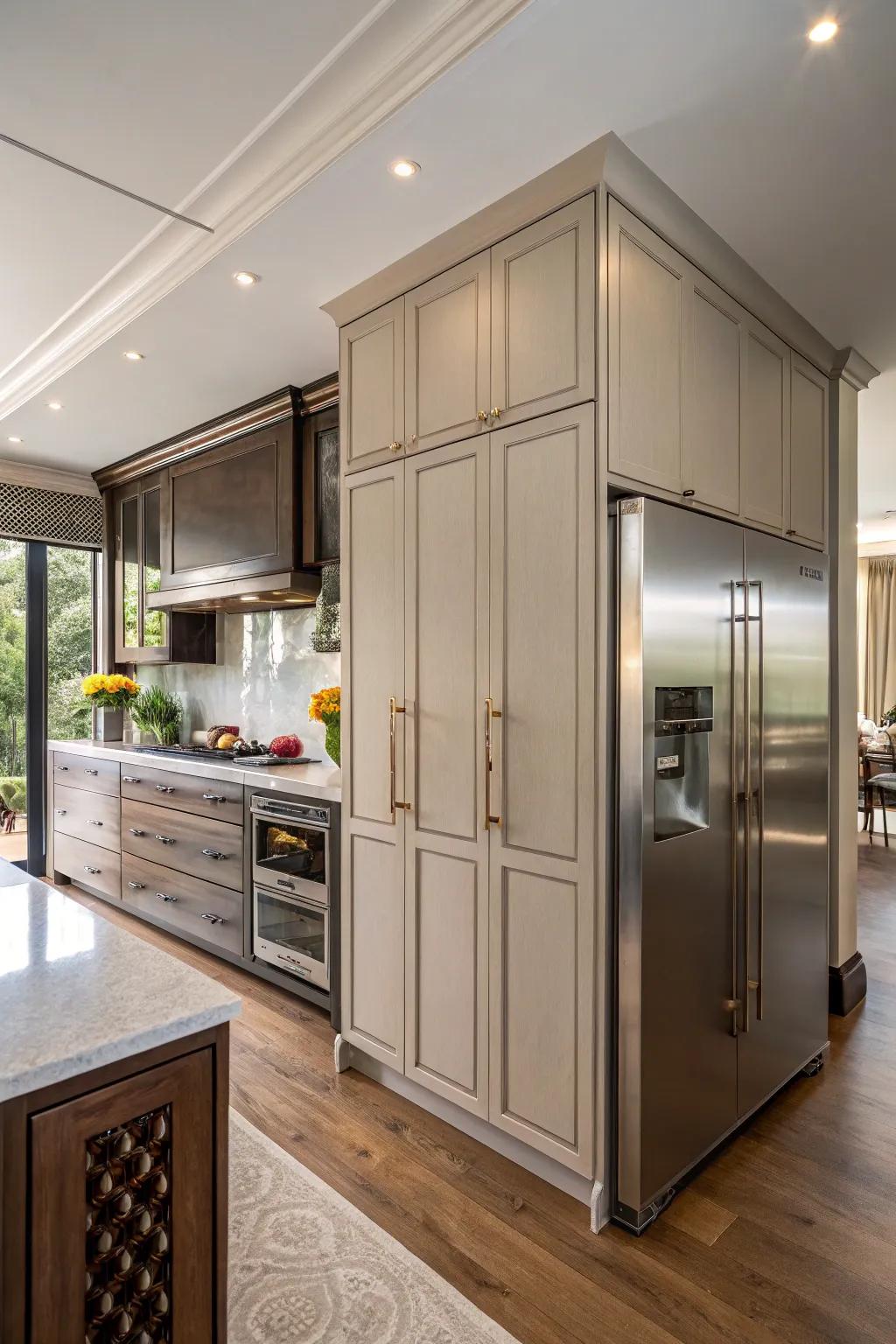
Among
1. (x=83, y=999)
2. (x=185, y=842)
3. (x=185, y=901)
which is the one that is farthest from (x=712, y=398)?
(x=185, y=901)

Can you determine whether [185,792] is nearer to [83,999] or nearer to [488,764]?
[488,764]

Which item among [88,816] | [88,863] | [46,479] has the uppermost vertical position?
[46,479]

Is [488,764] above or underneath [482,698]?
underneath

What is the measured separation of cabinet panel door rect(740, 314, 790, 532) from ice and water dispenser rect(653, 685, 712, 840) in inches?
30.2

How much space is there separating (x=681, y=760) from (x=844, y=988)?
181cm

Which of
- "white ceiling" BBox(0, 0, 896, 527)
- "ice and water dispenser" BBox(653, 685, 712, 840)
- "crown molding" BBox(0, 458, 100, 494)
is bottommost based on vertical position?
"ice and water dispenser" BBox(653, 685, 712, 840)

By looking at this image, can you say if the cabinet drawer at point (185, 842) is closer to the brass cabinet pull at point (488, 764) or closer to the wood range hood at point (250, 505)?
the wood range hood at point (250, 505)

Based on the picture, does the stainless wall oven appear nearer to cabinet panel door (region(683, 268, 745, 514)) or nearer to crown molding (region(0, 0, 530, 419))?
cabinet panel door (region(683, 268, 745, 514))

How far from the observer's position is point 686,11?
59.9 inches

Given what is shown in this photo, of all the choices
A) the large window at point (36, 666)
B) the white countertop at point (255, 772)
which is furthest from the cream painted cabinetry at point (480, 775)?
the large window at point (36, 666)

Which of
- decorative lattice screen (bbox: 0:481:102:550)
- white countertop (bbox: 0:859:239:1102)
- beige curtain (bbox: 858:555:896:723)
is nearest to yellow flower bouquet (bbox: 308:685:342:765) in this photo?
white countertop (bbox: 0:859:239:1102)

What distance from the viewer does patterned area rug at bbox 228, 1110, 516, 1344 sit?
5.35 feet

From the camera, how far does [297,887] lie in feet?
10.0

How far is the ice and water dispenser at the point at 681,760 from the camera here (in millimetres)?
1990
